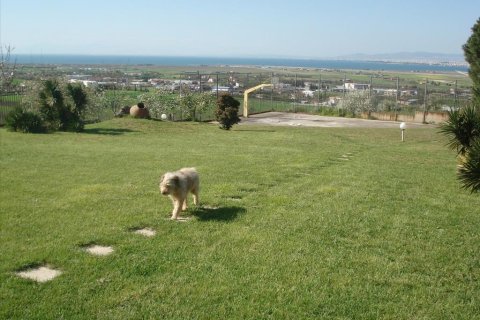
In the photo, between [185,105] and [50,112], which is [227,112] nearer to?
[185,105]

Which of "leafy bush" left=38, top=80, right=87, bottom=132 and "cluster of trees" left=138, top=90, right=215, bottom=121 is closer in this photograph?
"leafy bush" left=38, top=80, right=87, bottom=132

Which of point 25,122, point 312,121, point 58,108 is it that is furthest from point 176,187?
point 312,121

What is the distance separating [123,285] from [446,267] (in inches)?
152

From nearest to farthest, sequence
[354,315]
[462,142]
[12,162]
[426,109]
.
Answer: [354,315] → [462,142] → [12,162] → [426,109]

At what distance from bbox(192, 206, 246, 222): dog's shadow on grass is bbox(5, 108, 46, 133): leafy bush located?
16.4 meters

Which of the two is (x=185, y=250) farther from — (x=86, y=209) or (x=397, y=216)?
(x=397, y=216)

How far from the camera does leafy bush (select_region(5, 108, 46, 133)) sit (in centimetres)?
2145

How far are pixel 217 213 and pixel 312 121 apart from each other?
24.1 m

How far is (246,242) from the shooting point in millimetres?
6234

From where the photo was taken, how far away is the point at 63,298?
462cm

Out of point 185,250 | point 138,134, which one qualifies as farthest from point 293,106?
point 185,250

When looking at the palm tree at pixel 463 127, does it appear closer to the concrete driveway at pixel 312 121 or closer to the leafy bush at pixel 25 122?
the leafy bush at pixel 25 122

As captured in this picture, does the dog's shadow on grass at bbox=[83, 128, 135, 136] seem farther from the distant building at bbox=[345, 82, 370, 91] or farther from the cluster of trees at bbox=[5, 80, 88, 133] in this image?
the distant building at bbox=[345, 82, 370, 91]

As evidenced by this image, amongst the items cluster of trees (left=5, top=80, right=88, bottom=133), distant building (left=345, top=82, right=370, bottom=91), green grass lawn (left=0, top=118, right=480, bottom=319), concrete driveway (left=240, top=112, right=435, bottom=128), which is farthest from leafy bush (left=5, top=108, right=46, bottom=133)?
distant building (left=345, top=82, right=370, bottom=91)
